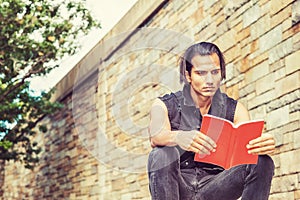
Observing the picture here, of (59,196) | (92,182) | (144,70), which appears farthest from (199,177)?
(59,196)

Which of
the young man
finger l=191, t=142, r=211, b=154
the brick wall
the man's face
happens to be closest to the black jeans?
the young man

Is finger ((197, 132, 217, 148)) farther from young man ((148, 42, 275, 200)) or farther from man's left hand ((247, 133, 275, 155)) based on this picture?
man's left hand ((247, 133, 275, 155))

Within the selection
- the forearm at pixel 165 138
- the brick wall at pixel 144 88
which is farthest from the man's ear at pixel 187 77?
the brick wall at pixel 144 88

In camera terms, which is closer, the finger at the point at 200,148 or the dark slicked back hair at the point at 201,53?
the finger at the point at 200,148

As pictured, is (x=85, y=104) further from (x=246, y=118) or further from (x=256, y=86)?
(x=246, y=118)

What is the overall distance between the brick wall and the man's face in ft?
5.66

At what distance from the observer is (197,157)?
260 centimetres

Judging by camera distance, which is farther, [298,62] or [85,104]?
[85,104]

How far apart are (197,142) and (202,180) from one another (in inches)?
10.0

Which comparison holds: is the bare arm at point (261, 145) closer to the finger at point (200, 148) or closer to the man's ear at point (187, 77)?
the finger at point (200, 148)

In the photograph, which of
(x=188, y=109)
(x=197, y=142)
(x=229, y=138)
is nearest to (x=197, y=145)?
(x=197, y=142)

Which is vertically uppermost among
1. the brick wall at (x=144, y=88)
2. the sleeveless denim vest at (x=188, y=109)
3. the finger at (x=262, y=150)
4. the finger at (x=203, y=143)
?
the brick wall at (x=144, y=88)

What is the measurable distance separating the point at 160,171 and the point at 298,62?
2.07 metres

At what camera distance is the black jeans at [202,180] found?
256 cm
